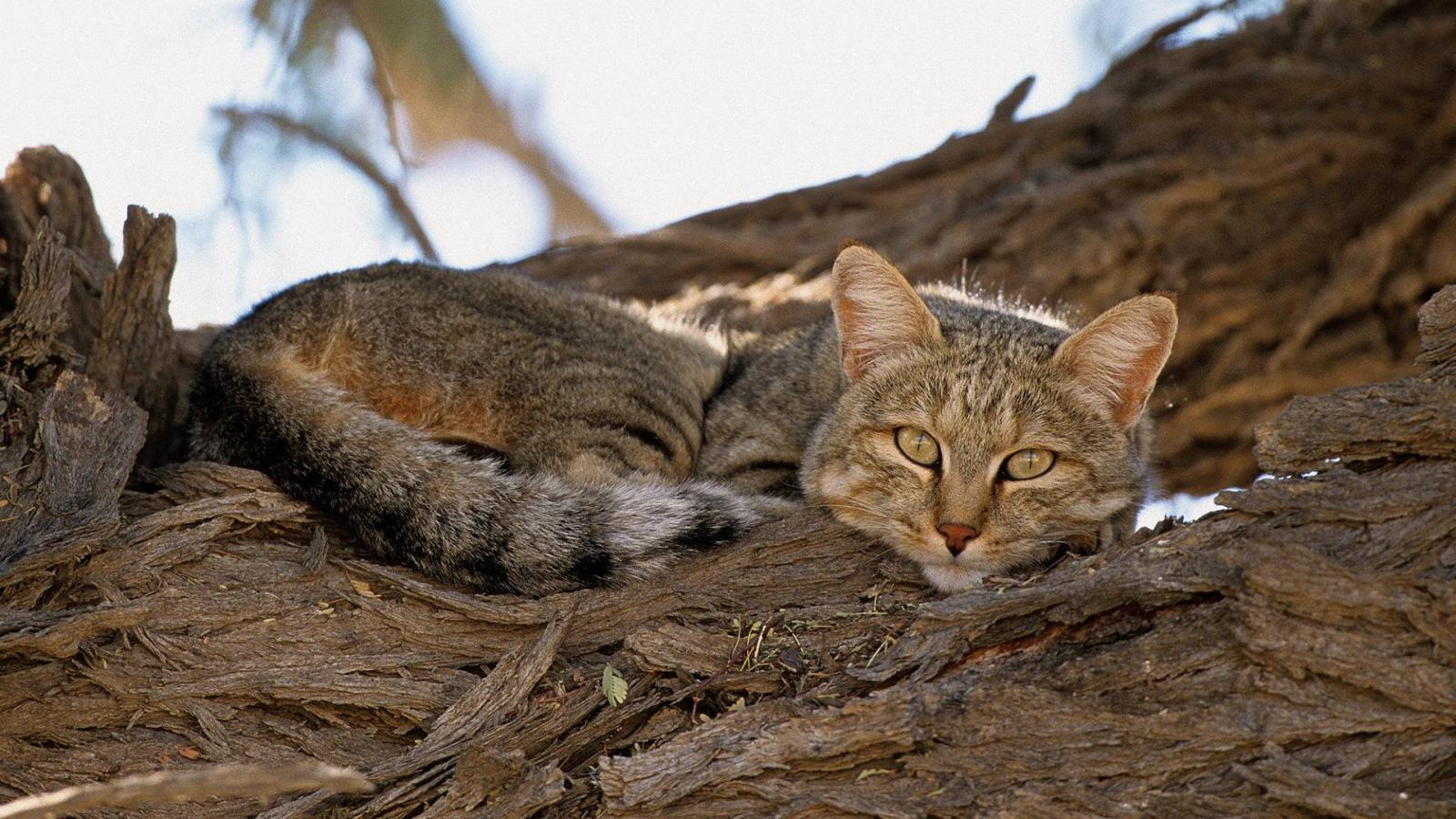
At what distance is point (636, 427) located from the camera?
177 inches

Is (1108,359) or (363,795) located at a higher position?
(1108,359)

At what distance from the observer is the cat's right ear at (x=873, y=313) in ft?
13.8

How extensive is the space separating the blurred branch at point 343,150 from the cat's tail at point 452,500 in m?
1.82

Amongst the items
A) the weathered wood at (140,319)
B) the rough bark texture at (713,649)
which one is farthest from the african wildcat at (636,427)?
the weathered wood at (140,319)

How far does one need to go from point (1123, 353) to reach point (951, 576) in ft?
3.22

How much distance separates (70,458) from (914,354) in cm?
270

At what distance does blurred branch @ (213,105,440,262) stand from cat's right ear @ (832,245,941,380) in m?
2.27

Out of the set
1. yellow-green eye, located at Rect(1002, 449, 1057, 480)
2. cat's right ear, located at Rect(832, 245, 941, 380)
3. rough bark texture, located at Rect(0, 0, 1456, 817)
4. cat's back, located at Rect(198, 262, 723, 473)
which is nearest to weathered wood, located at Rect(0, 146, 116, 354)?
rough bark texture, located at Rect(0, 0, 1456, 817)

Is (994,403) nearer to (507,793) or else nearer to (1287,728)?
(1287,728)

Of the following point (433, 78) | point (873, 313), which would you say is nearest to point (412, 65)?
point (433, 78)

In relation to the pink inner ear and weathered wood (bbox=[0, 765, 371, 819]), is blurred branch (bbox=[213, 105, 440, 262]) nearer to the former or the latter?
the pink inner ear

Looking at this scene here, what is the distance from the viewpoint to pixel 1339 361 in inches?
245

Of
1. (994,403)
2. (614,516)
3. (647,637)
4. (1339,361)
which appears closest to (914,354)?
(994,403)

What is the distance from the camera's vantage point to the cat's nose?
144 inches
